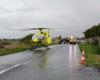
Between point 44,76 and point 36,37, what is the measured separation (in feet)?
108

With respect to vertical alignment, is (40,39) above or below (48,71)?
above

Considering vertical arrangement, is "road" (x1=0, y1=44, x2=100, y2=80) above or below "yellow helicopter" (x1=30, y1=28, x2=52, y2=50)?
below

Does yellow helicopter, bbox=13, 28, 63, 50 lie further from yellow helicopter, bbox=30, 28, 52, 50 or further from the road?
the road

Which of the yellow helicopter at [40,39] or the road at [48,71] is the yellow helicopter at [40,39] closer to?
the yellow helicopter at [40,39]

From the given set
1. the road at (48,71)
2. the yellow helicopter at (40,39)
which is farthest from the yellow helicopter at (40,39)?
the road at (48,71)

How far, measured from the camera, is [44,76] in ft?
52.1

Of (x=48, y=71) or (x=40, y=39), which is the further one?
(x=40, y=39)

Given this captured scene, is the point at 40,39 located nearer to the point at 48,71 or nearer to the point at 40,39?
the point at 40,39

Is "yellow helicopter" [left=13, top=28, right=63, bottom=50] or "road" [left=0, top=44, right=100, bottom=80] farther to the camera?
"yellow helicopter" [left=13, top=28, right=63, bottom=50]

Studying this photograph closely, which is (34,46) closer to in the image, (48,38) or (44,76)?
(48,38)

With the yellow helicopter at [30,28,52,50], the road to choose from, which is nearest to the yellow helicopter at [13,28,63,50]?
the yellow helicopter at [30,28,52,50]

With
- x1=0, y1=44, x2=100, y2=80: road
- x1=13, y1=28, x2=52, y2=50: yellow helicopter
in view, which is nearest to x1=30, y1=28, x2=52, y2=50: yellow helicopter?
x1=13, y1=28, x2=52, y2=50: yellow helicopter

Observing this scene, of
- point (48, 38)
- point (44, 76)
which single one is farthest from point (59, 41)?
point (44, 76)

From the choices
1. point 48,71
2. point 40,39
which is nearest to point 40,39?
point 40,39
